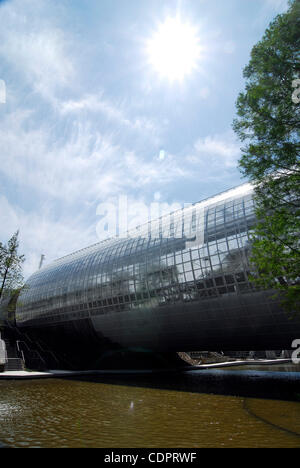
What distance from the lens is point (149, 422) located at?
44.9 feet

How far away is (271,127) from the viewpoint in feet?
48.6

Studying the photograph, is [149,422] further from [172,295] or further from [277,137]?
[172,295]

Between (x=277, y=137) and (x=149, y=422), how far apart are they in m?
14.9

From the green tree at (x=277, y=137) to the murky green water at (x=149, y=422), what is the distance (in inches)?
227

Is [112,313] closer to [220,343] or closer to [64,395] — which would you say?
[220,343]

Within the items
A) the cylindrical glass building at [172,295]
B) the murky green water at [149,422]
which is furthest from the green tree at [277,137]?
the cylindrical glass building at [172,295]

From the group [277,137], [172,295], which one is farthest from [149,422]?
[172,295]

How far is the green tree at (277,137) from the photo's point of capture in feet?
45.6

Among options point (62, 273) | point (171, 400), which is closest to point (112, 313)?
point (62, 273)

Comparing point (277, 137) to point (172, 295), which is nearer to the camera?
point (277, 137)

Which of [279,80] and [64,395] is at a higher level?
[279,80]

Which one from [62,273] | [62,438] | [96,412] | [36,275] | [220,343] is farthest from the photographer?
[36,275]
